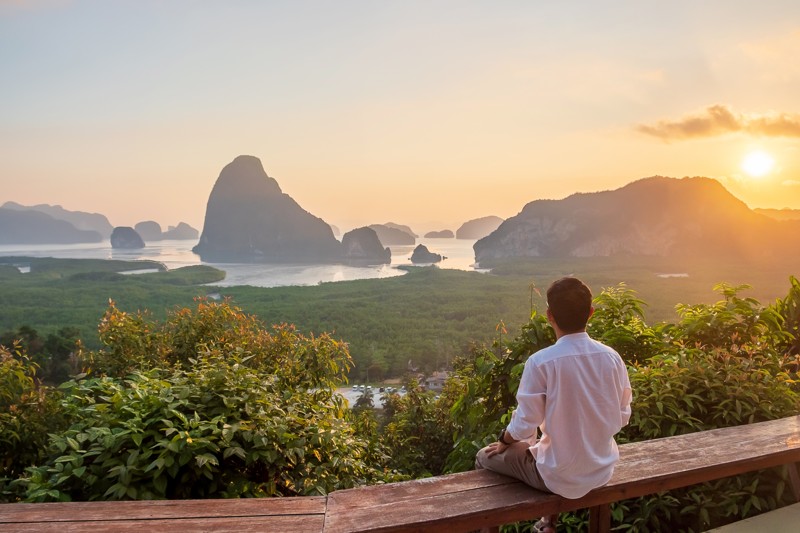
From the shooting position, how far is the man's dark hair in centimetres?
193

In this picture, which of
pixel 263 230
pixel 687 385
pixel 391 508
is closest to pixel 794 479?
pixel 687 385

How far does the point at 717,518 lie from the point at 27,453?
3.73m

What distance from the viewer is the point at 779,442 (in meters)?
2.44

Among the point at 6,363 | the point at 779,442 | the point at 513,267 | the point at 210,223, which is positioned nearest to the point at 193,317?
the point at 6,363

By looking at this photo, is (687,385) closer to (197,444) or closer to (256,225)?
(197,444)

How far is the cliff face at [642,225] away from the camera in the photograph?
9869 centimetres

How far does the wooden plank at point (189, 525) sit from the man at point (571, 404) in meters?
0.81

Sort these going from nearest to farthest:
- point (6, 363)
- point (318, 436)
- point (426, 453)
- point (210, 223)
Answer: point (318, 436) → point (6, 363) → point (426, 453) → point (210, 223)

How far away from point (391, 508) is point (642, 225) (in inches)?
4677

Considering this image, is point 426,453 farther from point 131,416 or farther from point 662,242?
point 662,242

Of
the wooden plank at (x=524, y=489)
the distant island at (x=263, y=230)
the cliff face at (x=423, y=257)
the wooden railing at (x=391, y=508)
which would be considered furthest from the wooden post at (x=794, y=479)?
the distant island at (x=263, y=230)

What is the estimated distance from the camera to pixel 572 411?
6.19 feet

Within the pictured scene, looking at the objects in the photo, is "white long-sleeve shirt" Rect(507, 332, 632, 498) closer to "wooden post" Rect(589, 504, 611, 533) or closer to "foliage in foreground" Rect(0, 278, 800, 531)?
"wooden post" Rect(589, 504, 611, 533)

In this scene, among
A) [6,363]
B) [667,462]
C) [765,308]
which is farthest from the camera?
[765,308]
